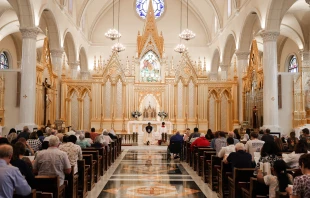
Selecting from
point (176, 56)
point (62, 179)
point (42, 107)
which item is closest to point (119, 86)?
point (42, 107)

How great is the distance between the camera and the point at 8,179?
4.34m

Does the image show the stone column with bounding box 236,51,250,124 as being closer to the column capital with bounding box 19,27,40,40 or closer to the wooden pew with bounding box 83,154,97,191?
the column capital with bounding box 19,27,40,40

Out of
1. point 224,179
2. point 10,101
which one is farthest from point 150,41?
point 224,179

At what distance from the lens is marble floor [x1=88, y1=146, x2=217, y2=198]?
9148 mm

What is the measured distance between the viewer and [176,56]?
34.1 metres

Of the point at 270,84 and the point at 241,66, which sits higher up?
the point at 241,66

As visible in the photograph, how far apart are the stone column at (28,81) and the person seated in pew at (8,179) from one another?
13758 mm

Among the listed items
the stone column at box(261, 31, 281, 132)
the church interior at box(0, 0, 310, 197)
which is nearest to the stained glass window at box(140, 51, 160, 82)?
the church interior at box(0, 0, 310, 197)

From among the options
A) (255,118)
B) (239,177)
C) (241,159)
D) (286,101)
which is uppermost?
(286,101)

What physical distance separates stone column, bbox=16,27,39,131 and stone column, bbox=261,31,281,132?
11233mm

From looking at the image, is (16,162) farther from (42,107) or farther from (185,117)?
(185,117)

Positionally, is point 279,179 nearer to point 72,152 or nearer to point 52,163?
point 52,163

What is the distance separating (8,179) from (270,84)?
1606 centimetres

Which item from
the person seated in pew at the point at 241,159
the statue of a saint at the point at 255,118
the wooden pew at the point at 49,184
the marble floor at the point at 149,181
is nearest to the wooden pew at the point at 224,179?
the marble floor at the point at 149,181
